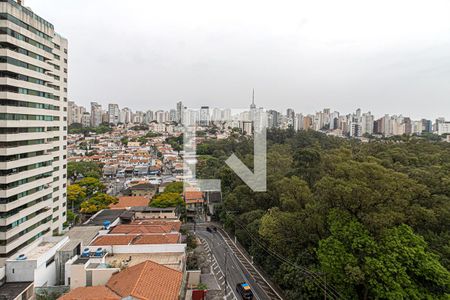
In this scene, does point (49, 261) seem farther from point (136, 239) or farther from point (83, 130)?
point (83, 130)

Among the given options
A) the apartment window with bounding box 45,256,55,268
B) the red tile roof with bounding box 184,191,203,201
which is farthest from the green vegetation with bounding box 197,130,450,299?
the red tile roof with bounding box 184,191,203,201

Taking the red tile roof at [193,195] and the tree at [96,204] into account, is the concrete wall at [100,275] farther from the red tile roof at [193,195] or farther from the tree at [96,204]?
the red tile roof at [193,195]

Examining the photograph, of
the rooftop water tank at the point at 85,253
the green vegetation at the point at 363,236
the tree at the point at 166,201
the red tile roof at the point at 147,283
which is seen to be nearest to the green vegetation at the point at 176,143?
the tree at the point at 166,201

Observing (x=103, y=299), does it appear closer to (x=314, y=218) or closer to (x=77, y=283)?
(x=77, y=283)

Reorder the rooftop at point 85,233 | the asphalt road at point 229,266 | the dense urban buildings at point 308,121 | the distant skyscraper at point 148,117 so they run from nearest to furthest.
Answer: the asphalt road at point 229,266, the rooftop at point 85,233, the dense urban buildings at point 308,121, the distant skyscraper at point 148,117

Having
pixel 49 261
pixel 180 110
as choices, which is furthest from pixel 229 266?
pixel 180 110

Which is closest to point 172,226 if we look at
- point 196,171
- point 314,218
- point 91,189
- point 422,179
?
point 314,218

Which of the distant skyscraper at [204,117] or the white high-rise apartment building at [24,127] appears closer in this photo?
the white high-rise apartment building at [24,127]
